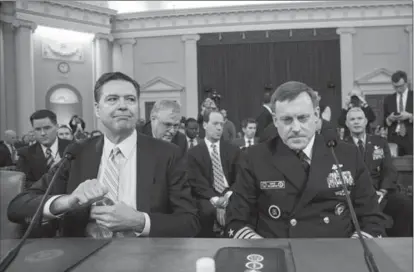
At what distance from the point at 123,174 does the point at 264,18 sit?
37.4ft

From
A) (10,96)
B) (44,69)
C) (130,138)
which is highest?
(44,69)

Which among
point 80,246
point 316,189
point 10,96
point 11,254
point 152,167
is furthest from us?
point 10,96

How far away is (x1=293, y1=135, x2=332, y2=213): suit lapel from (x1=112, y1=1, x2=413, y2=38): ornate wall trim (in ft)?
36.7

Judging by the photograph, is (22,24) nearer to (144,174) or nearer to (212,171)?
(212,171)

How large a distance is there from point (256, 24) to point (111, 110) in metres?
11.4

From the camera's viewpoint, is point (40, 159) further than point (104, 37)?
No

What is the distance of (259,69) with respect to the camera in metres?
13.4

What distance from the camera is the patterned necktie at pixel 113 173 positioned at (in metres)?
1.67

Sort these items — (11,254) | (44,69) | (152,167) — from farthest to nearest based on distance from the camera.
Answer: (44,69) < (152,167) < (11,254)

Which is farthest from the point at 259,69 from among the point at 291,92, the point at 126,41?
the point at 291,92

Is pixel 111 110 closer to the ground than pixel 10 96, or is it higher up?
closer to the ground

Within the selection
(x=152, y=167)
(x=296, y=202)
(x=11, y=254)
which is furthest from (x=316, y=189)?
(x=11, y=254)

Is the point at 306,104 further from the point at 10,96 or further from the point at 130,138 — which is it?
the point at 10,96

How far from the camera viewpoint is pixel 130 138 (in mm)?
1768
